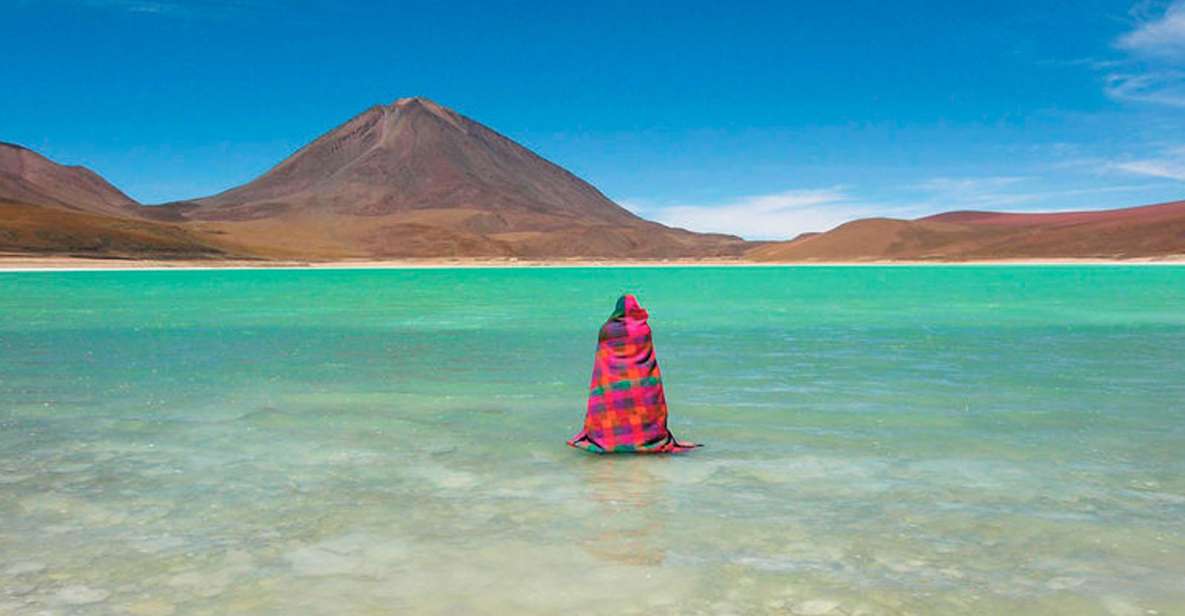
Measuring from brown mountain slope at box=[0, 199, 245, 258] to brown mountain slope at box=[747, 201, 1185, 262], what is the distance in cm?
7307

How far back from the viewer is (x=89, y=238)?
96875mm

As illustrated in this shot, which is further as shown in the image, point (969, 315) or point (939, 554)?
point (969, 315)

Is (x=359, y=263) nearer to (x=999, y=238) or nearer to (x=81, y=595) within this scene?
(x=999, y=238)

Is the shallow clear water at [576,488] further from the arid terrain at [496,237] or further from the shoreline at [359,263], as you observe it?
the arid terrain at [496,237]

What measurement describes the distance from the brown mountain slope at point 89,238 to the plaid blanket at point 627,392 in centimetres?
8774

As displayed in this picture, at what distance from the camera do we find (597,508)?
617cm


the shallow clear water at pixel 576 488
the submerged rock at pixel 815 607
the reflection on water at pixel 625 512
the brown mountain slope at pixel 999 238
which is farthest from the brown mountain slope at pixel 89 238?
the submerged rock at pixel 815 607

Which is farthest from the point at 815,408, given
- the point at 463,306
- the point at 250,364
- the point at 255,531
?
the point at 463,306

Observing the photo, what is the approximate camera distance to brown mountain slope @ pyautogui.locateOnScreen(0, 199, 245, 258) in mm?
90125

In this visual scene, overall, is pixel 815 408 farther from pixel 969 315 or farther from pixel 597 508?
pixel 969 315

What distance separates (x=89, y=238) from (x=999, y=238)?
10655 centimetres

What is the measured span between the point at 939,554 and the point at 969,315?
21.1 m

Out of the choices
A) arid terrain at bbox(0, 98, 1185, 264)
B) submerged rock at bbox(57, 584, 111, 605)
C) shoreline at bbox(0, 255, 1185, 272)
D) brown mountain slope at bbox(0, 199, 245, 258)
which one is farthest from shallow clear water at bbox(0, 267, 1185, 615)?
brown mountain slope at bbox(0, 199, 245, 258)

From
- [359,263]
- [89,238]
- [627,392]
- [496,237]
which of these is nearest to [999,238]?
[496,237]
